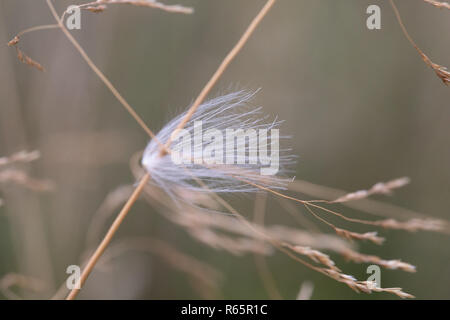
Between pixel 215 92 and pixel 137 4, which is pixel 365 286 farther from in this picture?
pixel 215 92

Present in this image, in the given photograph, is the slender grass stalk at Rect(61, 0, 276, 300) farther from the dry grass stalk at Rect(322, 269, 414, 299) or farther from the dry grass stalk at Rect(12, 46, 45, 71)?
the dry grass stalk at Rect(322, 269, 414, 299)

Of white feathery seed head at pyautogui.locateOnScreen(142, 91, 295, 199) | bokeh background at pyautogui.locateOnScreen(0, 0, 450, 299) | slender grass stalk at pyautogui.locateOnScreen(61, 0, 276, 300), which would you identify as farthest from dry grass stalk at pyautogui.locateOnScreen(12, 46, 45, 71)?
bokeh background at pyautogui.locateOnScreen(0, 0, 450, 299)

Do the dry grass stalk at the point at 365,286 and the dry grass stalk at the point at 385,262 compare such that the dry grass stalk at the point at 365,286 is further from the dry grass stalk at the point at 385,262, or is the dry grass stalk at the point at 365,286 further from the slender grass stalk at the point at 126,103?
the slender grass stalk at the point at 126,103

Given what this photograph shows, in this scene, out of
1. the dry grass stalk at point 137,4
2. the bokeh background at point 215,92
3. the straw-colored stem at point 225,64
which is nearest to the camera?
the dry grass stalk at point 137,4

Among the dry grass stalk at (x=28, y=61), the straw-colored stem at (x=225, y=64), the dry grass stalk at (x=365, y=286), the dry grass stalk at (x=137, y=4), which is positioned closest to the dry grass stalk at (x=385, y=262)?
the dry grass stalk at (x=365, y=286)

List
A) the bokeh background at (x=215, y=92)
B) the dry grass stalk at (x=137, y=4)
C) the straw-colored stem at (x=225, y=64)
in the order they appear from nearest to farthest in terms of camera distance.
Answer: the dry grass stalk at (x=137, y=4) < the straw-colored stem at (x=225, y=64) < the bokeh background at (x=215, y=92)
